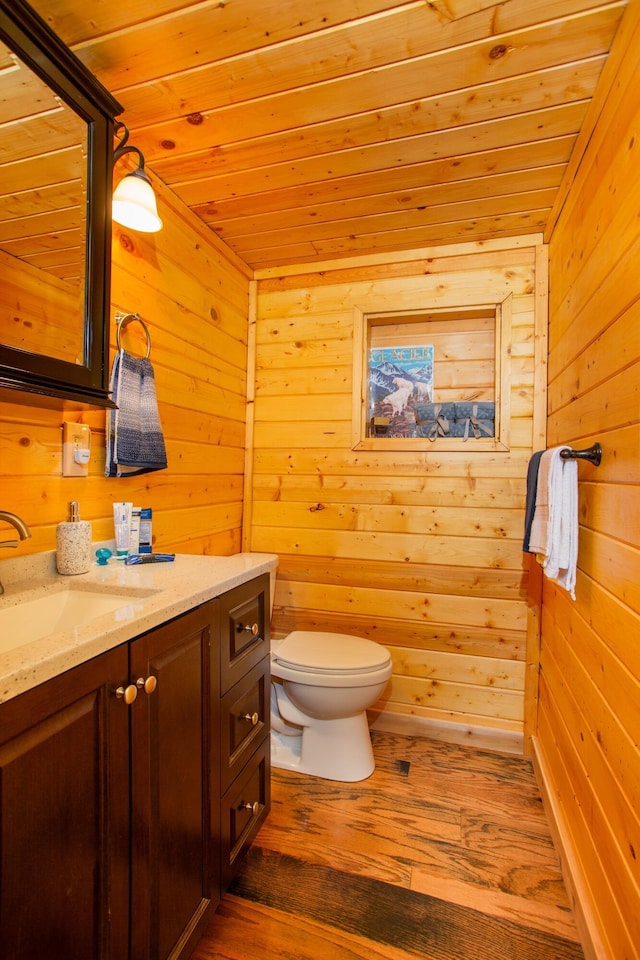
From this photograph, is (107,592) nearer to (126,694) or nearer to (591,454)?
(126,694)

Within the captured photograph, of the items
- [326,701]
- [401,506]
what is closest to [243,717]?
[326,701]

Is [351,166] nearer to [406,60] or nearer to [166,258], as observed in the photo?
[406,60]

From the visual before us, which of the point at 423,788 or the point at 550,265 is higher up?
the point at 550,265

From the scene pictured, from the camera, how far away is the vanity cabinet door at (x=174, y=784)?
0.82 metres

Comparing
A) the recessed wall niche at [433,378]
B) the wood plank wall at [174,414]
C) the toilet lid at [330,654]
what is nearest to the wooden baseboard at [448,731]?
the toilet lid at [330,654]

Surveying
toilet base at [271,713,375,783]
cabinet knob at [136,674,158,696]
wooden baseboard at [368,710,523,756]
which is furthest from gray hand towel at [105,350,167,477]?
wooden baseboard at [368,710,523,756]

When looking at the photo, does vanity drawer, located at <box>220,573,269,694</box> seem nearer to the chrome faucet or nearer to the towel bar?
the chrome faucet

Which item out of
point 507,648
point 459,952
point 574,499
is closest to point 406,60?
point 574,499

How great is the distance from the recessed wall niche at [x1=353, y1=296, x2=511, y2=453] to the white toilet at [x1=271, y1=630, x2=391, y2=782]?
3.06 ft

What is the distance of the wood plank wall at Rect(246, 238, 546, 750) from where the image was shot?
194 cm

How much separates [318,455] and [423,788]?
1.46m

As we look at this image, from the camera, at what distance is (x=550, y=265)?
1.87 meters

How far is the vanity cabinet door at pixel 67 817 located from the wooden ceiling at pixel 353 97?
1.43 metres

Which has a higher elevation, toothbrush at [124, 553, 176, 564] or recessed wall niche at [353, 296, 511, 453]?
recessed wall niche at [353, 296, 511, 453]
